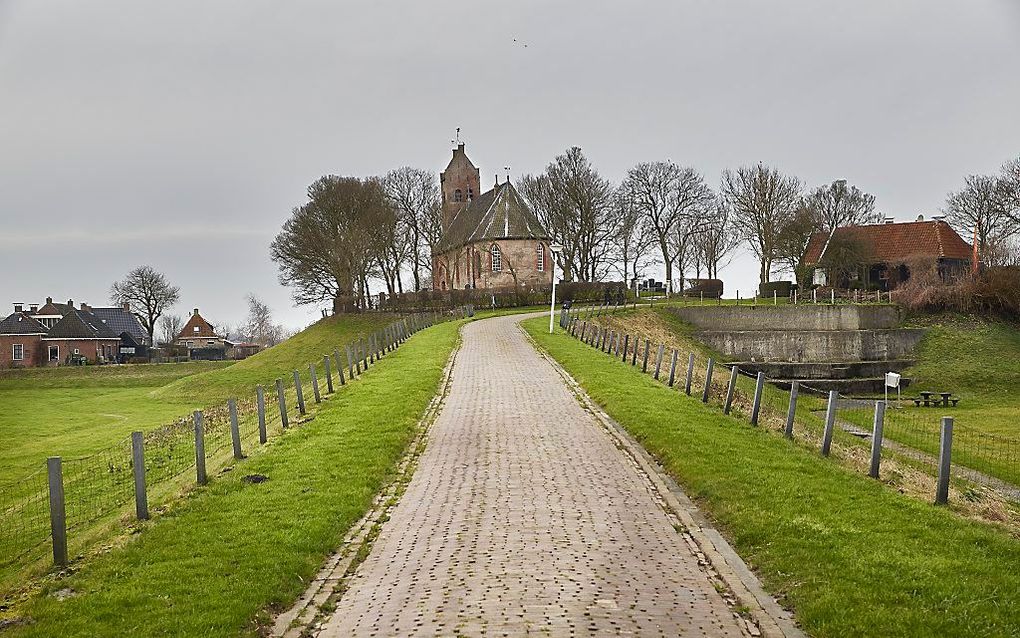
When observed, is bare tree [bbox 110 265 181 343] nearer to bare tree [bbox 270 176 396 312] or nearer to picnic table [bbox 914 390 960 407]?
bare tree [bbox 270 176 396 312]

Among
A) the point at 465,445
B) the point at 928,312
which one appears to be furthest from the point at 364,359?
the point at 928,312

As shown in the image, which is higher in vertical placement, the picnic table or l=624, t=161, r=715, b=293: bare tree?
l=624, t=161, r=715, b=293: bare tree

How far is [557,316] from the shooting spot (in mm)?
51156

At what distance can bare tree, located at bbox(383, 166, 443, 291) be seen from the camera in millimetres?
79500

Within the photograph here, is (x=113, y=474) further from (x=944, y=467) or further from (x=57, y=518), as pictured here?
(x=944, y=467)

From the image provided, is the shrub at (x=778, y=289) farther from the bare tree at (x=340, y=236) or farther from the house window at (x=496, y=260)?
the bare tree at (x=340, y=236)

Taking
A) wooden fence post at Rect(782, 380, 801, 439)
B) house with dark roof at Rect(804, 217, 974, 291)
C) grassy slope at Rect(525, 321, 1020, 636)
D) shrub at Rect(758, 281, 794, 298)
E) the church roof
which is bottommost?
grassy slope at Rect(525, 321, 1020, 636)

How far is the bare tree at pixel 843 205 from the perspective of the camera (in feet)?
241

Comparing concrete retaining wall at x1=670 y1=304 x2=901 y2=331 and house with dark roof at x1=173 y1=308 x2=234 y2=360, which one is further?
house with dark roof at x1=173 y1=308 x2=234 y2=360

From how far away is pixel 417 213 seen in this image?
8000 centimetres

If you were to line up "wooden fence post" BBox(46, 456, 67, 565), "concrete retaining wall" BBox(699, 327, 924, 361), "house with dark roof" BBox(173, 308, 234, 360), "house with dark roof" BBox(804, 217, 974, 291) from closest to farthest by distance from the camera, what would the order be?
"wooden fence post" BBox(46, 456, 67, 565) < "concrete retaining wall" BBox(699, 327, 924, 361) < "house with dark roof" BBox(804, 217, 974, 291) < "house with dark roof" BBox(173, 308, 234, 360)

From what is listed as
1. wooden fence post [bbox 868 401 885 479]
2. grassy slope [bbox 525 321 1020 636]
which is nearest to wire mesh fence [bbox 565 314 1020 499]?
wooden fence post [bbox 868 401 885 479]

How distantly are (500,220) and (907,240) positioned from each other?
92.2 ft

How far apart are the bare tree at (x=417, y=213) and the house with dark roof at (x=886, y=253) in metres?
30.1
